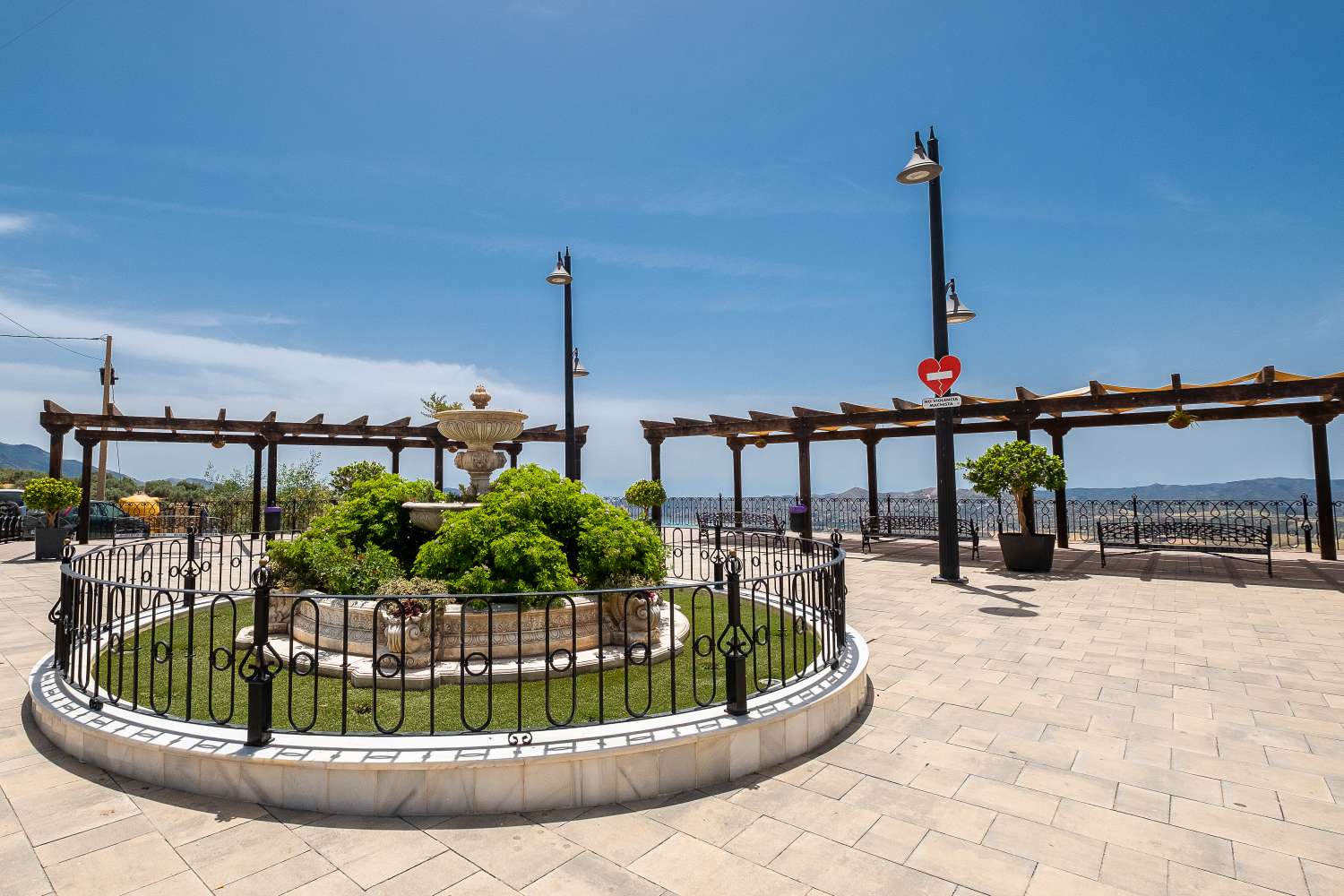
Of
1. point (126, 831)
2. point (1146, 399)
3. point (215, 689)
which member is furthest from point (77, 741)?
point (1146, 399)

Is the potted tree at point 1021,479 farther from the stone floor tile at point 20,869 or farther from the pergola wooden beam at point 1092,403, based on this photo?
the stone floor tile at point 20,869

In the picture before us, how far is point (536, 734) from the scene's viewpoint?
3543mm

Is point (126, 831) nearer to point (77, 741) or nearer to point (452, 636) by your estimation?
point (77, 741)

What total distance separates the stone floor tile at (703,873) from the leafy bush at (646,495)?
14.3 metres

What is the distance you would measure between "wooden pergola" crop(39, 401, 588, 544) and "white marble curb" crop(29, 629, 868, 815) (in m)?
11.7

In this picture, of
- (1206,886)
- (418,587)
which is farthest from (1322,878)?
(418,587)

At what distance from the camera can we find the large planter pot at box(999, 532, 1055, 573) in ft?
38.2

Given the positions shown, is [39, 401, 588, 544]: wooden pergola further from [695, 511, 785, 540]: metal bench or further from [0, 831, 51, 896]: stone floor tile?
[0, 831, 51, 896]: stone floor tile

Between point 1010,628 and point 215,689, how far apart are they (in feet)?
26.1

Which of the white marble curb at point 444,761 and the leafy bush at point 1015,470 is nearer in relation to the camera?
the white marble curb at point 444,761

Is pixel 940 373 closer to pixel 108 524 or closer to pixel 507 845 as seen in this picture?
pixel 507 845

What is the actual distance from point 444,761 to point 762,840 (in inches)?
65.3

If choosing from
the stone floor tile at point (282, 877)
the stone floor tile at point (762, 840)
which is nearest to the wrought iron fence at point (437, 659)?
the stone floor tile at point (282, 877)

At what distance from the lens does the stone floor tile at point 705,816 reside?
10.00 feet
